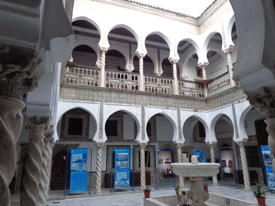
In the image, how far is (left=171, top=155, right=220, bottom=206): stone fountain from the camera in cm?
A: 445

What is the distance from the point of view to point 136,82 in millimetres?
10617

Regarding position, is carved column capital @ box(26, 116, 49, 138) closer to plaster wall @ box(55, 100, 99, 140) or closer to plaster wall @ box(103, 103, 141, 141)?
plaster wall @ box(55, 100, 99, 140)

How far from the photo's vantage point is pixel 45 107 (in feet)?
11.6

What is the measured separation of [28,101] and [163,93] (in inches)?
309

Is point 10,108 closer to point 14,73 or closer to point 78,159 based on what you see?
point 14,73

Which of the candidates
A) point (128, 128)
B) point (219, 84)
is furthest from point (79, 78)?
point (219, 84)

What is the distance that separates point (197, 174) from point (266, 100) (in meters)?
2.79

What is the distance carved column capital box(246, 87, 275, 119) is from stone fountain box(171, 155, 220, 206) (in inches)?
100

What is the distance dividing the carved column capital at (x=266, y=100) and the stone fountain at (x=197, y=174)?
2.55 meters

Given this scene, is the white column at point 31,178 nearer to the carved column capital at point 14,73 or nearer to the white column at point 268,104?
the carved column capital at point 14,73

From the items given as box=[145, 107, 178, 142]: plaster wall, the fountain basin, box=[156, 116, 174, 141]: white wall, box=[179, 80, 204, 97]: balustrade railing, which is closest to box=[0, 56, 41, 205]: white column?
the fountain basin

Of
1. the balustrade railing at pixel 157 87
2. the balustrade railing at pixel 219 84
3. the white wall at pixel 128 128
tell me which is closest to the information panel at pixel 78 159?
the white wall at pixel 128 128

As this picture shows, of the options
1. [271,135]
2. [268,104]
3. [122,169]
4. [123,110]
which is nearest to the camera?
[271,135]

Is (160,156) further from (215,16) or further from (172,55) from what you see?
(215,16)
